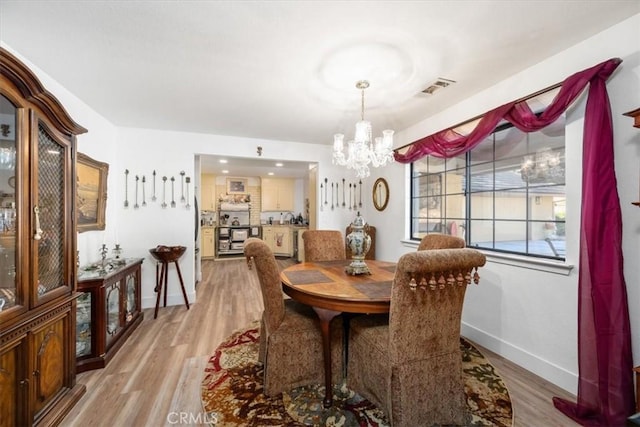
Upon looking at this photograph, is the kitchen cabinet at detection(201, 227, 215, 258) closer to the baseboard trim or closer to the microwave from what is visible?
the microwave

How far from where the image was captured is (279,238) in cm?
755

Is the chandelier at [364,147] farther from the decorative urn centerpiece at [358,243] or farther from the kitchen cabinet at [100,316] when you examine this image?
the kitchen cabinet at [100,316]

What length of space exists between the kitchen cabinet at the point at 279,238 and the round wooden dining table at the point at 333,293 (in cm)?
522

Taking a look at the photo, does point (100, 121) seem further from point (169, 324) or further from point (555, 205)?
point (555, 205)

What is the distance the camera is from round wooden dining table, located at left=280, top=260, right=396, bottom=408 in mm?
1638

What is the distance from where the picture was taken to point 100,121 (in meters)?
3.12

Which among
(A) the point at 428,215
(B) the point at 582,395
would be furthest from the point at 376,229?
(B) the point at 582,395

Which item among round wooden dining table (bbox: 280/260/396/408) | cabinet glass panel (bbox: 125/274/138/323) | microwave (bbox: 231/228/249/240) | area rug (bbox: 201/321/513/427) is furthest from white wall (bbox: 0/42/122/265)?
microwave (bbox: 231/228/249/240)

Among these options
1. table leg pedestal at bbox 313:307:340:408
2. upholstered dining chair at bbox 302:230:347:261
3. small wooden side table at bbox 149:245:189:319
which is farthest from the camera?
small wooden side table at bbox 149:245:189:319

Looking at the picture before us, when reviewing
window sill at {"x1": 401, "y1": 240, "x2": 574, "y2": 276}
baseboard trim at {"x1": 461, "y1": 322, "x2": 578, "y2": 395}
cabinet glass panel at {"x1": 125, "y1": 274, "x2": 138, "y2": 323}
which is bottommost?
baseboard trim at {"x1": 461, "y1": 322, "x2": 578, "y2": 395}

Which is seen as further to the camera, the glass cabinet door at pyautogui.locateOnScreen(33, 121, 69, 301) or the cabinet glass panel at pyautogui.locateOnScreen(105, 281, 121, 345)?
the cabinet glass panel at pyautogui.locateOnScreen(105, 281, 121, 345)

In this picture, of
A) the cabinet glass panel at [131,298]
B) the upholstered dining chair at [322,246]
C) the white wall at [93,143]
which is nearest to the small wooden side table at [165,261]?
the cabinet glass panel at [131,298]

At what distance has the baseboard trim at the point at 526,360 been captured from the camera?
1896 millimetres

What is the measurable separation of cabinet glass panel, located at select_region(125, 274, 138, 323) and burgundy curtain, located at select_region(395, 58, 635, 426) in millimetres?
3676
